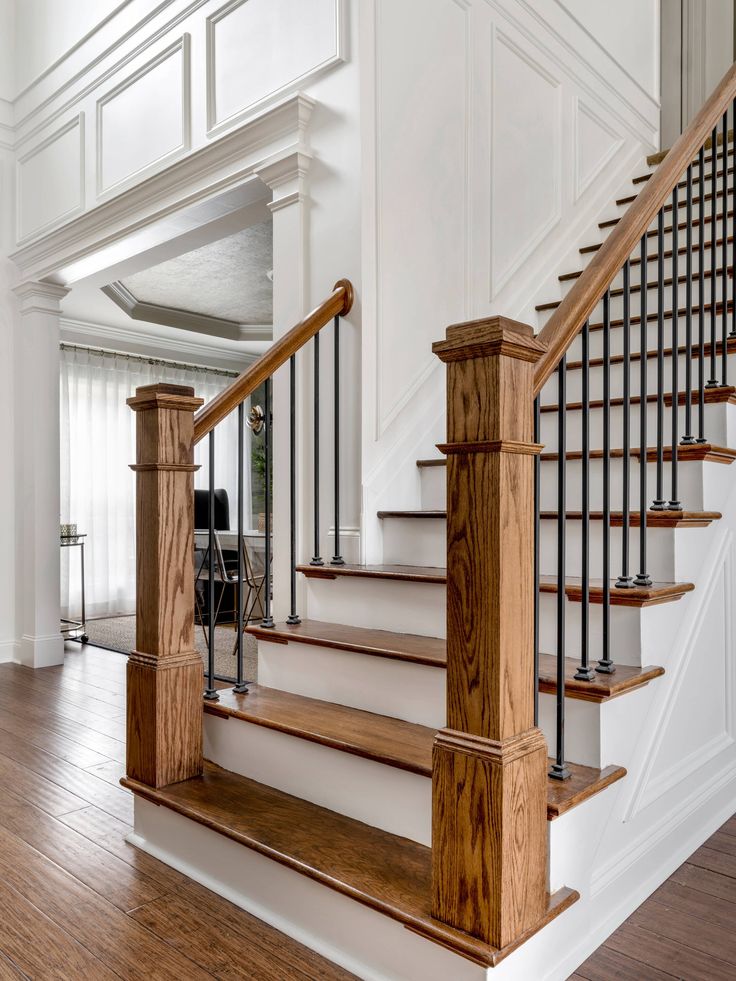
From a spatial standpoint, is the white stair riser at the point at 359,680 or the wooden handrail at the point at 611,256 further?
the white stair riser at the point at 359,680

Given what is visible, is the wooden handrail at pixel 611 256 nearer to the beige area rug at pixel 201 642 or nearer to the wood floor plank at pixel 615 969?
the wood floor plank at pixel 615 969

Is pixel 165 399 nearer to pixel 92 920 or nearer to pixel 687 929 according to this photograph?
pixel 92 920

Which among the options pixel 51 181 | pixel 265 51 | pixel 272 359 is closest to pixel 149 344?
pixel 51 181

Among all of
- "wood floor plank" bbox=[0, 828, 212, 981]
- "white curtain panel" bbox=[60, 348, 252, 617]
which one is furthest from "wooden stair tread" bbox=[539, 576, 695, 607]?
"white curtain panel" bbox=[60, 348, 252, 617]

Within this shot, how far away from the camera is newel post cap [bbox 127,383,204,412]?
1.96m

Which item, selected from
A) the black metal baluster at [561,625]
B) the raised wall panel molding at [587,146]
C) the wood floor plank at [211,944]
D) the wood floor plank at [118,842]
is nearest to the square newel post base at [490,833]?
the black metal baluster at [561,625]

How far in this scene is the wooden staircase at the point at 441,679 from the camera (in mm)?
1312

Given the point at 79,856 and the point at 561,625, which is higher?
the point at 561,625

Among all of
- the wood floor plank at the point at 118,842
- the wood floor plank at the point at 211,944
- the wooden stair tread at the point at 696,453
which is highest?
the wooden stair tread at the point at 696,453

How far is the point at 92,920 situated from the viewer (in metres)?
1.67

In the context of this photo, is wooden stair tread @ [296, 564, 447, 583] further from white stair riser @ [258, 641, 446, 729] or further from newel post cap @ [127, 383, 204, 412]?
newel post cap @ [127, 383, 204, 412]

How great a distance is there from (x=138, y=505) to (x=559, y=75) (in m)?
2.91

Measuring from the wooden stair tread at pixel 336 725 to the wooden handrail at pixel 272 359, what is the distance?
0.76 metres

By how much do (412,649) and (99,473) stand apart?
17.1 feet
